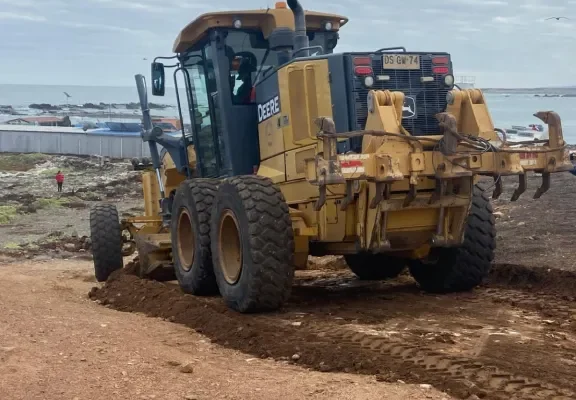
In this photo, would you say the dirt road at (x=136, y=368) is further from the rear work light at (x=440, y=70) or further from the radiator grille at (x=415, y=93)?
the rear work light at (x=440, y=70)

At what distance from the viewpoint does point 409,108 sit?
27.5 ft

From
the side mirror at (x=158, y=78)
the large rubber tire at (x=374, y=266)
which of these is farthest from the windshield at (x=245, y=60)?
the large rubber tire at (x=374, y=266)

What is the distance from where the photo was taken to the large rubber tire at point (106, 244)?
476 inches

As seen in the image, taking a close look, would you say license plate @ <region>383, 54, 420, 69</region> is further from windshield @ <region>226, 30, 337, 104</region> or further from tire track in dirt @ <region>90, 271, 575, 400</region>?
tire track in dirt @ <region>90, 271, 575, 400</region>

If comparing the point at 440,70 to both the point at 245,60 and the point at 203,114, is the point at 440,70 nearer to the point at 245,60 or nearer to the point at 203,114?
the point at 245,60

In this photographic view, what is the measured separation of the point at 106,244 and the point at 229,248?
12.6 ft

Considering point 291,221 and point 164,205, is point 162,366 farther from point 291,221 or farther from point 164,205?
point 164,205

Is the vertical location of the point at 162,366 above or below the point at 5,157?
below

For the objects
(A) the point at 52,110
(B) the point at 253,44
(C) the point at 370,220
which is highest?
(A) the point at 52,110

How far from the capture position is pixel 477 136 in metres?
7.93

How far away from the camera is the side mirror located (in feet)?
35.6

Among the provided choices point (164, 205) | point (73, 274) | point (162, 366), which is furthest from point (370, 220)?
point (73, 274)

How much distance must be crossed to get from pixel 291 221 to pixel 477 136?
186 centimetres

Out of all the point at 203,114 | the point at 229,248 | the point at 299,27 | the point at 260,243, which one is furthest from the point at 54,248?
the point at 260,243
